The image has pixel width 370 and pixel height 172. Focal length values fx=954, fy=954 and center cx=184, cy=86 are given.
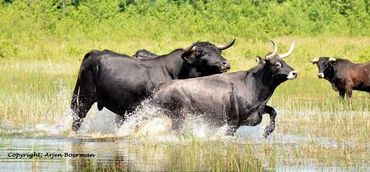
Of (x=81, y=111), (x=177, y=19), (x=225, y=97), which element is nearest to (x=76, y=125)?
(x=81, y=111)

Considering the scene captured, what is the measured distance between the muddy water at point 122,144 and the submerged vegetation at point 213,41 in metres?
0.09

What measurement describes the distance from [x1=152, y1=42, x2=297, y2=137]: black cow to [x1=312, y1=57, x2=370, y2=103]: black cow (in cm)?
842

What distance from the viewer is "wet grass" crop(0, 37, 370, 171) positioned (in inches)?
431

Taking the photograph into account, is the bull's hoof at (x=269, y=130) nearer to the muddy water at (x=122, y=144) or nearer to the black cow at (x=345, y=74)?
the muddy water at (x=122, y=144)

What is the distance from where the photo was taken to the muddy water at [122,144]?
406 inches

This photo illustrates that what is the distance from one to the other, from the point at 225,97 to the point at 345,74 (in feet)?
31.0

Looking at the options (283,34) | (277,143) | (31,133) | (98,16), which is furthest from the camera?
(98,16)

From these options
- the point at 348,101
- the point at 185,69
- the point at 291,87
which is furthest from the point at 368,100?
the point at 185,69

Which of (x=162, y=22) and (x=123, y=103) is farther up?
(x=162, y=22)

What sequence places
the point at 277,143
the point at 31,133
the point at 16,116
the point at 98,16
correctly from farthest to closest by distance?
the point at 98,16 < the point at 16,116 < the point at 31,133 < the point at 277,143

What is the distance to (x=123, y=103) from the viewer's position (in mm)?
13938

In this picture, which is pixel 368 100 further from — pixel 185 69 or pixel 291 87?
pixel 185 69

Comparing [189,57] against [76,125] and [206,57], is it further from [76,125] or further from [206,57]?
[76,125]

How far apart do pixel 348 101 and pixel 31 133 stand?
29.0 feet
